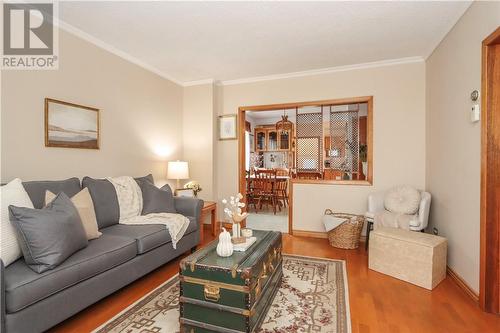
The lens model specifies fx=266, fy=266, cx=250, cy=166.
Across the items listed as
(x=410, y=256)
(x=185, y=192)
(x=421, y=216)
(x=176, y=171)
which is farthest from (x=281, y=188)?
(x=410, y=256)

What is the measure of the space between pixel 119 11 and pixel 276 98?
95.8 inches

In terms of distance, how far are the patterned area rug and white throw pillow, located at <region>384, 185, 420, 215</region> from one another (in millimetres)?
1111

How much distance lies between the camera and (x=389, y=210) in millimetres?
3256

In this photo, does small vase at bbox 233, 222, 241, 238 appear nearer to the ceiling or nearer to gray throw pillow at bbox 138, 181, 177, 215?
gray throw pillow at bbox 138, 181, 177, 215

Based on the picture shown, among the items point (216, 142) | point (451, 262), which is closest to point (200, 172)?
point (216, 142)

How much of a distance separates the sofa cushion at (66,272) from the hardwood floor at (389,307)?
1.07 feet

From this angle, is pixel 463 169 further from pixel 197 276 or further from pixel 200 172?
pixel 200 172

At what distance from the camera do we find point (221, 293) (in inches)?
63.6

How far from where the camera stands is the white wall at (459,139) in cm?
216

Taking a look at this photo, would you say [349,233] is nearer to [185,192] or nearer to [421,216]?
[421,216]

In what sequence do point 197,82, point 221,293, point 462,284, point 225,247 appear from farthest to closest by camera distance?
point 197,82 < point 462,284 < point 225,247 < point 221,293

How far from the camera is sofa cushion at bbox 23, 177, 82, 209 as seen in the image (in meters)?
2.10

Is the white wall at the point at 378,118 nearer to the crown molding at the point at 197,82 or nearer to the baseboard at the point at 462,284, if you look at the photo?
the crown molding at the point at 197,82

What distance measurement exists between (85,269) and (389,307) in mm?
2269
